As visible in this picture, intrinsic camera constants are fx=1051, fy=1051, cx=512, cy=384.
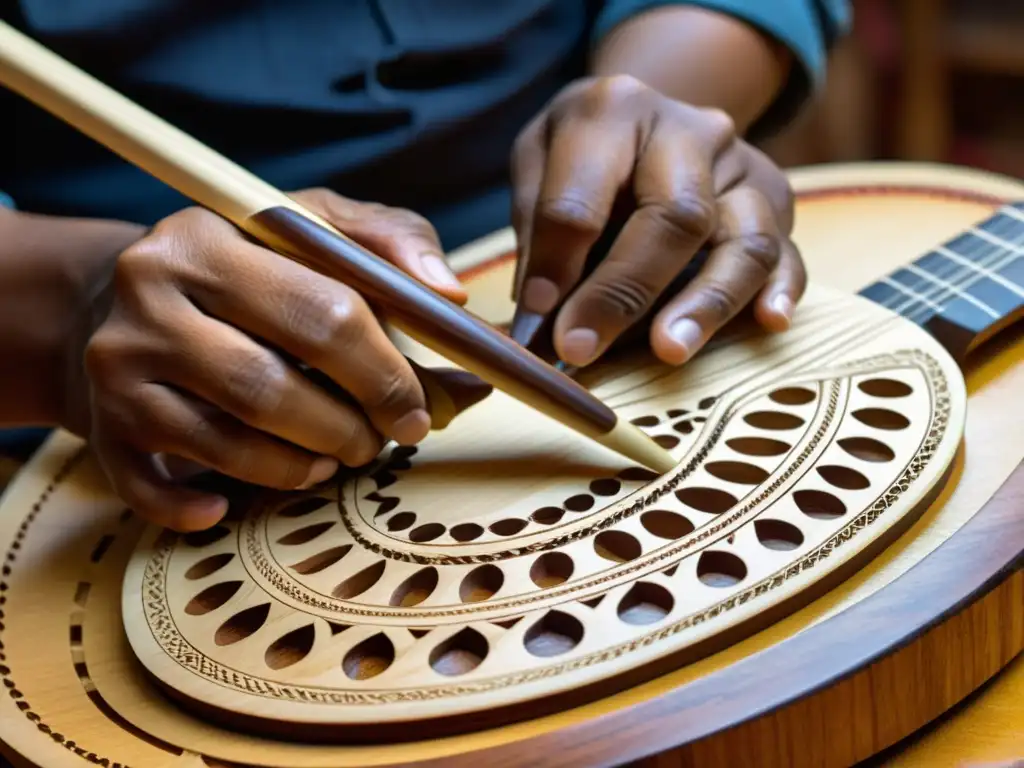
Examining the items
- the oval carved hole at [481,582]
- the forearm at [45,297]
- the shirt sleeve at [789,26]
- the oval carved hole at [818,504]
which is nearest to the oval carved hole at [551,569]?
the oval carved hole at [481,582]

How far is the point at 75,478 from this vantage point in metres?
0.74

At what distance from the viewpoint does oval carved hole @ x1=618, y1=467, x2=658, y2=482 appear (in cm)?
57

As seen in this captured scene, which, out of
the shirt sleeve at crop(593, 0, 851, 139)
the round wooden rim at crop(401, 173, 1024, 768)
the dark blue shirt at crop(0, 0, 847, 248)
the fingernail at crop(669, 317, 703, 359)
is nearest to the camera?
the round wooden rim at crop(401, 173, 1024, 768)

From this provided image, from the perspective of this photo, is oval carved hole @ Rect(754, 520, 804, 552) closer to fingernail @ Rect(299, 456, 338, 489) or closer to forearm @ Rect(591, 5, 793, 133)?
fingernail @ Rect(299, 456, 338, 489)

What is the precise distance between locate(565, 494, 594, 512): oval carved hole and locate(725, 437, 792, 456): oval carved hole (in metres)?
0.09

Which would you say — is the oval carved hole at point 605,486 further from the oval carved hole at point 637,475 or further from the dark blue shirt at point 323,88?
the dark blue shirt at point 323,88

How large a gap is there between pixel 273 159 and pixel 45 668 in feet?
1.74

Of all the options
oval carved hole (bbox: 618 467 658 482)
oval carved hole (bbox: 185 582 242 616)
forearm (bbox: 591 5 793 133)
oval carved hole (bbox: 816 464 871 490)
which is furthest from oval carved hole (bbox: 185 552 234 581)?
forearm (bbox: 591 5 793 133)

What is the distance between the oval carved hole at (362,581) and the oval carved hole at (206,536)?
11 cm

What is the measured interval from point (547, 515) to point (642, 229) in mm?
207

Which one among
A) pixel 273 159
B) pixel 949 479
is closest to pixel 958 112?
pixel 273 159

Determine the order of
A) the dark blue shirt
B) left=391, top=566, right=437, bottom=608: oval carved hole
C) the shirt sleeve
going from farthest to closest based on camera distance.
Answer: the shirt sleeve < the dark blue shirt < left=391, top=566, right=437, bottom=608: oval carved hole

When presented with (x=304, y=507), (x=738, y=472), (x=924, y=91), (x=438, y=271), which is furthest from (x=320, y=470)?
(x=924, y=91)

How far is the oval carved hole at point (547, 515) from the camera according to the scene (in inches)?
21.6
